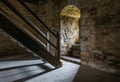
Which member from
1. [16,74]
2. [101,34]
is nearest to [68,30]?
[101,34]

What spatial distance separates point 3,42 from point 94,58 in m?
3.40

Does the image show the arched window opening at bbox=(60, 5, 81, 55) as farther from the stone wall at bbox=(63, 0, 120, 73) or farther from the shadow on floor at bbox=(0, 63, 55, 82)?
the shadow on floor at bbox=(0, 63, 55, 82)

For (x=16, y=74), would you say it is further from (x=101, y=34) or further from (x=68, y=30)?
(x=68, y=30)

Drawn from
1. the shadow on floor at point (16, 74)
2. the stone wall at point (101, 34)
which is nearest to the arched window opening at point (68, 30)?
the stone wall at point (101, 34)

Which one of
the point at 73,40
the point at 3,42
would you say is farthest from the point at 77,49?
the point at 3,42

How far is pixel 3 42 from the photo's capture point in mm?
5023

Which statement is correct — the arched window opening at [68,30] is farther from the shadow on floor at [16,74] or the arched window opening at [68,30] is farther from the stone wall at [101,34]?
the shadow on floor at [16,74]

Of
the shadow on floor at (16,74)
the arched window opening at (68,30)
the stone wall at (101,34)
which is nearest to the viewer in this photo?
the shadow on floor at (16,74)

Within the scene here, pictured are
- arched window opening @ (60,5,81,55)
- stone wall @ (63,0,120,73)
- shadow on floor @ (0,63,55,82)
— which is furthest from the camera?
arched window opening @ (60,5,81,55)

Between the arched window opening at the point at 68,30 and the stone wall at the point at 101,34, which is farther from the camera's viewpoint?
the arched window opening at the point at 68,30

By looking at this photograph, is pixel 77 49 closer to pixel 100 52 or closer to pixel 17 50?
pixel 100 52

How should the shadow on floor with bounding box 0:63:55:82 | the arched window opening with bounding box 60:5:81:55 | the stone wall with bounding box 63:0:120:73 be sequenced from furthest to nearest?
the arched window opening with bounding box 60:5:81:55, the stone wall with bounding box 63:0:120:73, the shadow on floor with bounding box 0:63:55:82

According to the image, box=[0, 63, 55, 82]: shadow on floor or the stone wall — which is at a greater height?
the stone wall

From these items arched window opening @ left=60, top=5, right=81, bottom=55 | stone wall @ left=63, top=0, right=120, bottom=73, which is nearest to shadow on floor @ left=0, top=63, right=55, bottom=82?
stone wall @ left=63, top=0, right=120, bottom=73
